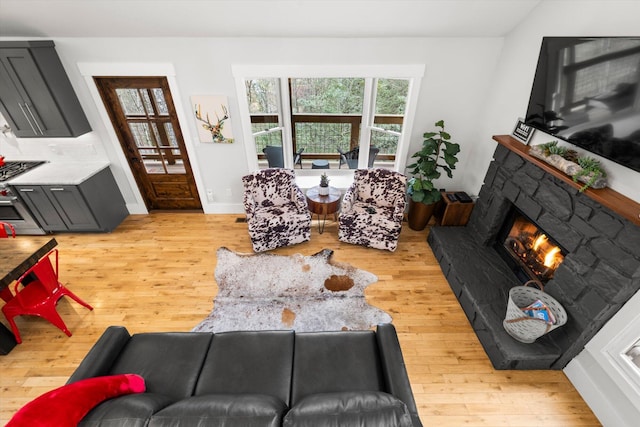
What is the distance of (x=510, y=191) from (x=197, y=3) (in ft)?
12.1

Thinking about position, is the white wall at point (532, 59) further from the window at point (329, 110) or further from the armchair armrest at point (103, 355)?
the armchair armrest at point (103, 355)

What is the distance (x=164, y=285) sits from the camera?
10.3ft

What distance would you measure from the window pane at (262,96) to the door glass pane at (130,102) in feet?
4.73

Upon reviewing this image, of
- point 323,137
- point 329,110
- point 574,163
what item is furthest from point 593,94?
point 323,137

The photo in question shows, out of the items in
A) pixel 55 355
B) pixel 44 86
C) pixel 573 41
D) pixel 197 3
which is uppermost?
pixel 197 3

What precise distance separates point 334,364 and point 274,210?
221 centimetres

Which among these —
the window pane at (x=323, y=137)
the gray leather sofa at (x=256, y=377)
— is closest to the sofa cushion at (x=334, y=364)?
the gray leather sofa at (x=256, y=377)

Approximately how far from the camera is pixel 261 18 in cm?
284

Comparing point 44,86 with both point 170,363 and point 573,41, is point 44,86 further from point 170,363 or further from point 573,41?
point 573,41

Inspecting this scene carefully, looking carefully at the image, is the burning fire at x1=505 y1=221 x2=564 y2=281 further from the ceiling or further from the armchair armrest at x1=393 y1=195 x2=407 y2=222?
the ceiling

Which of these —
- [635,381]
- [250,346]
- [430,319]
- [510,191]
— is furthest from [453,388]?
[510,191]

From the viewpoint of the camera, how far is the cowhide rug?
2.70 metres

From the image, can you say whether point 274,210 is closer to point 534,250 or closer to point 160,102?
point 160,102

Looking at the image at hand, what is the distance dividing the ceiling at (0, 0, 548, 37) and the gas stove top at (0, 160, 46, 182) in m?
1.58
